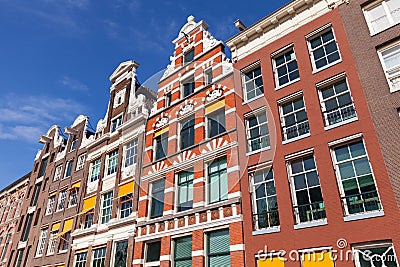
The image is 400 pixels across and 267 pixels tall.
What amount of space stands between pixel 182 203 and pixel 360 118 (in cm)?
969

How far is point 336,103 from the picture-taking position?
507 inches

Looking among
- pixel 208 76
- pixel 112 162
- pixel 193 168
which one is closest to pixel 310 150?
pixel 193 168

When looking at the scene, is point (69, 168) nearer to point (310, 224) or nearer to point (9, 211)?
point (9, 211)

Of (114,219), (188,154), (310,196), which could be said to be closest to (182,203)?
(188,154)

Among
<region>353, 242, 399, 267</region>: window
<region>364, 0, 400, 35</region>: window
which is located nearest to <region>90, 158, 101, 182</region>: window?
<region>353, 242, 399, 267</region>: window

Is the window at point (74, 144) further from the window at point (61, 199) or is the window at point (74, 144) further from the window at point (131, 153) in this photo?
the window at point (131, 153)

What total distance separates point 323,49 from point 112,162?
16.4 meters

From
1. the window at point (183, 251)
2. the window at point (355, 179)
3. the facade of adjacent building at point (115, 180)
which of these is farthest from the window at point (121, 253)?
the window at point (355, 179)

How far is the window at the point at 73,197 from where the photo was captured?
25.1m

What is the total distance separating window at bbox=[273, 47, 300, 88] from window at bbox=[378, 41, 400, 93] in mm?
3620

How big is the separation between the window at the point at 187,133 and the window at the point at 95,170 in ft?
28.7

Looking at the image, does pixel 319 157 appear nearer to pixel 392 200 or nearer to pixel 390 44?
pixel 392 200

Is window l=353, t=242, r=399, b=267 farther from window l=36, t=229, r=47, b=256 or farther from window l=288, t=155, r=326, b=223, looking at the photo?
window l=36, t=229, r=47, b=256

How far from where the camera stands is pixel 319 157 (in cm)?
1213
